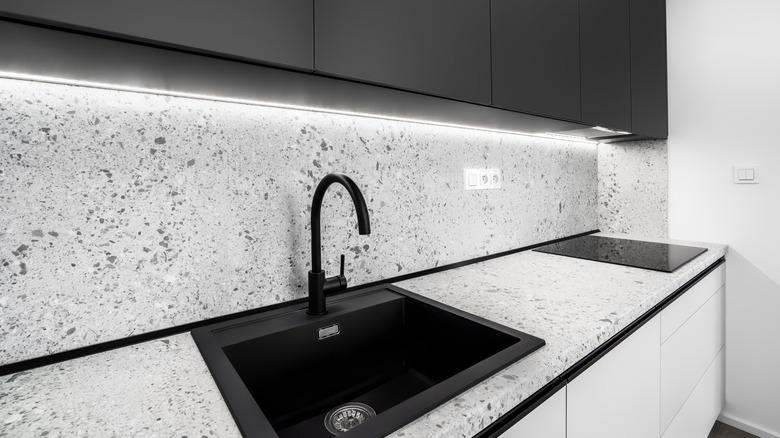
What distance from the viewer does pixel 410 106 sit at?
1041 mm

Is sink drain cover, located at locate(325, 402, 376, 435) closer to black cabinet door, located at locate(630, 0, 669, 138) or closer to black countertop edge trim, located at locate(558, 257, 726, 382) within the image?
black countertop edge trim, located at locate(558, 257, 726, 382)

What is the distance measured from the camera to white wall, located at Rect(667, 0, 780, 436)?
1753 mm

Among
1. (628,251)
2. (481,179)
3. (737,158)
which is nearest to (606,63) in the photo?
(481,179)

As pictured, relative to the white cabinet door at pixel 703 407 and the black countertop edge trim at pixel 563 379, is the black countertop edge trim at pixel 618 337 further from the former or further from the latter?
the white cabinet door at pixel 703 407

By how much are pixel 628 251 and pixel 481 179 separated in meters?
0.83

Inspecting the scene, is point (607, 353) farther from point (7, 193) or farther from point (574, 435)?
point (7, 193)

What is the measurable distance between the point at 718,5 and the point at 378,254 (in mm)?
2243

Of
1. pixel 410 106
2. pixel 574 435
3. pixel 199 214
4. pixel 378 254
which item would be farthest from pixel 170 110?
pixel 574 435

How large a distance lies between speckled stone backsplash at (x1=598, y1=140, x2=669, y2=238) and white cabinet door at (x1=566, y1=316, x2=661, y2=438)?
1269 mm

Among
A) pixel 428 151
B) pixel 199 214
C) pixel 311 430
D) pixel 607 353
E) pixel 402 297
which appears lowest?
pixel 311 430

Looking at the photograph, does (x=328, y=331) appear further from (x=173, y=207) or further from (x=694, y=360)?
(x=694, y=360)

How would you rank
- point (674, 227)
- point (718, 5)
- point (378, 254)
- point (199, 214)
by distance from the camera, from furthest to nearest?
point (674, 227), point (718, 5), point (378, 254), point (199, 214)

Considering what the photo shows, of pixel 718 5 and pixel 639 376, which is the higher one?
pixel 718 5

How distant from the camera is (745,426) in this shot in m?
1.88
